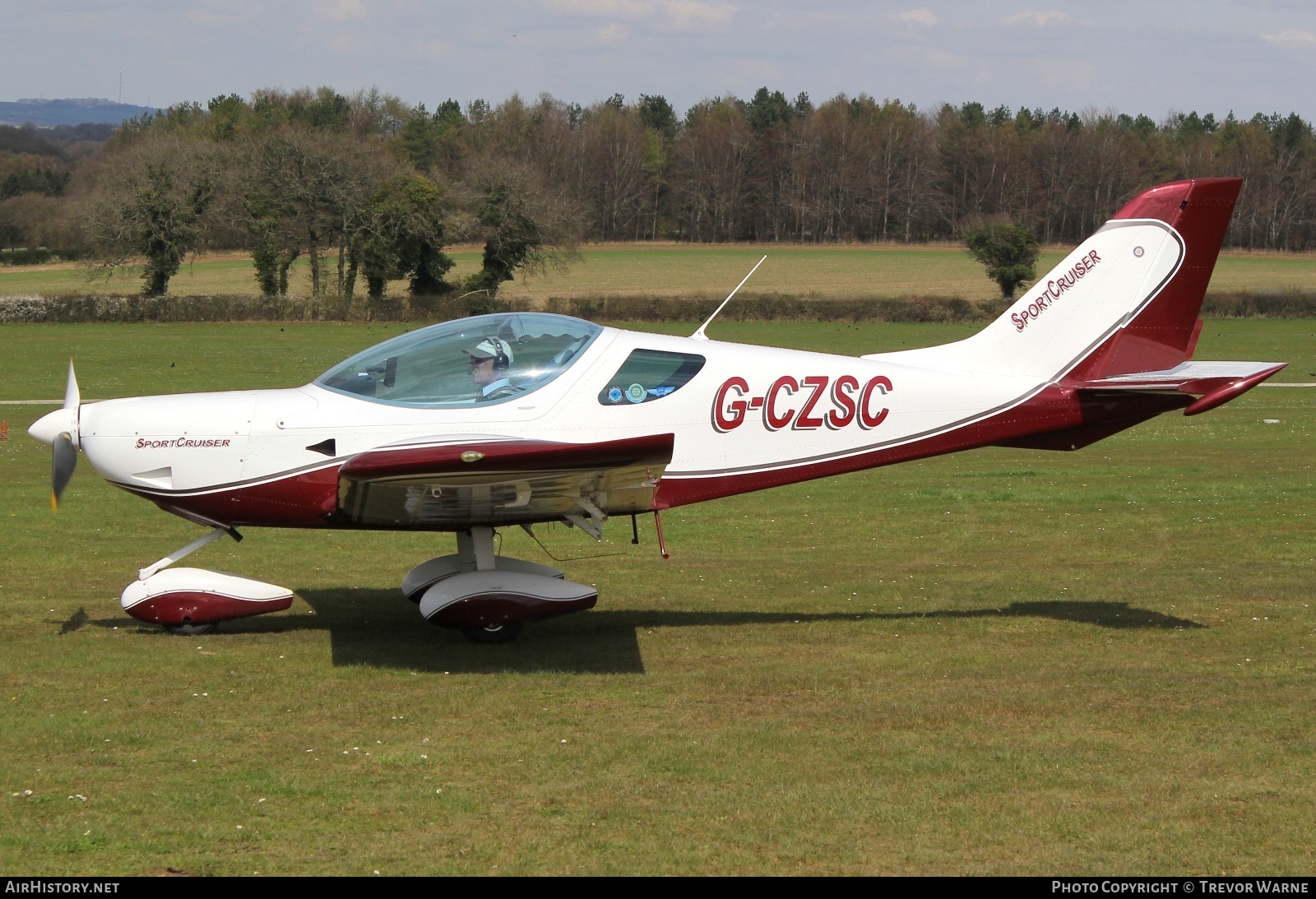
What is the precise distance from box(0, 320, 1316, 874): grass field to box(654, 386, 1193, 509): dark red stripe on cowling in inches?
45.4

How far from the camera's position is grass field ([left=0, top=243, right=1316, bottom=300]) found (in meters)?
59.6

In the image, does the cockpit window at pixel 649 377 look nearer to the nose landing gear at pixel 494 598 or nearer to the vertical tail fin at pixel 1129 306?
the nose landing gear at pixel 494 598

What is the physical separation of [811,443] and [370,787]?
4.46 m

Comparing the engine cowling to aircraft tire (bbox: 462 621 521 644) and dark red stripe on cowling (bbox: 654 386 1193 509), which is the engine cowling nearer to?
aircraft tire (bbox: 462 621 521 644)

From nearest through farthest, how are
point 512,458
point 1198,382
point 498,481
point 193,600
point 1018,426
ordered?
1. point 512,458
2. point 498,481
3. point 193,600
4. point 1198,382
5. point 1018,426

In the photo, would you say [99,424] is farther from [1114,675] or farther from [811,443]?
[1114,675]

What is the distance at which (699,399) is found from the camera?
909 centimetres

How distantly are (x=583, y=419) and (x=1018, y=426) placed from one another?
3.35 metres

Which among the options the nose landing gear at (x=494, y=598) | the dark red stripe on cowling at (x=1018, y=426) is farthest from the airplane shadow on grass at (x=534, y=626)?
the dark red stripe on cowling at (x=1018, y=426)

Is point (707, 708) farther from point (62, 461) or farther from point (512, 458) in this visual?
point (62, 461)

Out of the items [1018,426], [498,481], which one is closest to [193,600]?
[498,481]

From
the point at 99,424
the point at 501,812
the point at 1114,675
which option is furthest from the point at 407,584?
the point at 1114,675

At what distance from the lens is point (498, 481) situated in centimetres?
794

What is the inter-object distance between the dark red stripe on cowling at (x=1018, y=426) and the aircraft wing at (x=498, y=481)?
102cm
